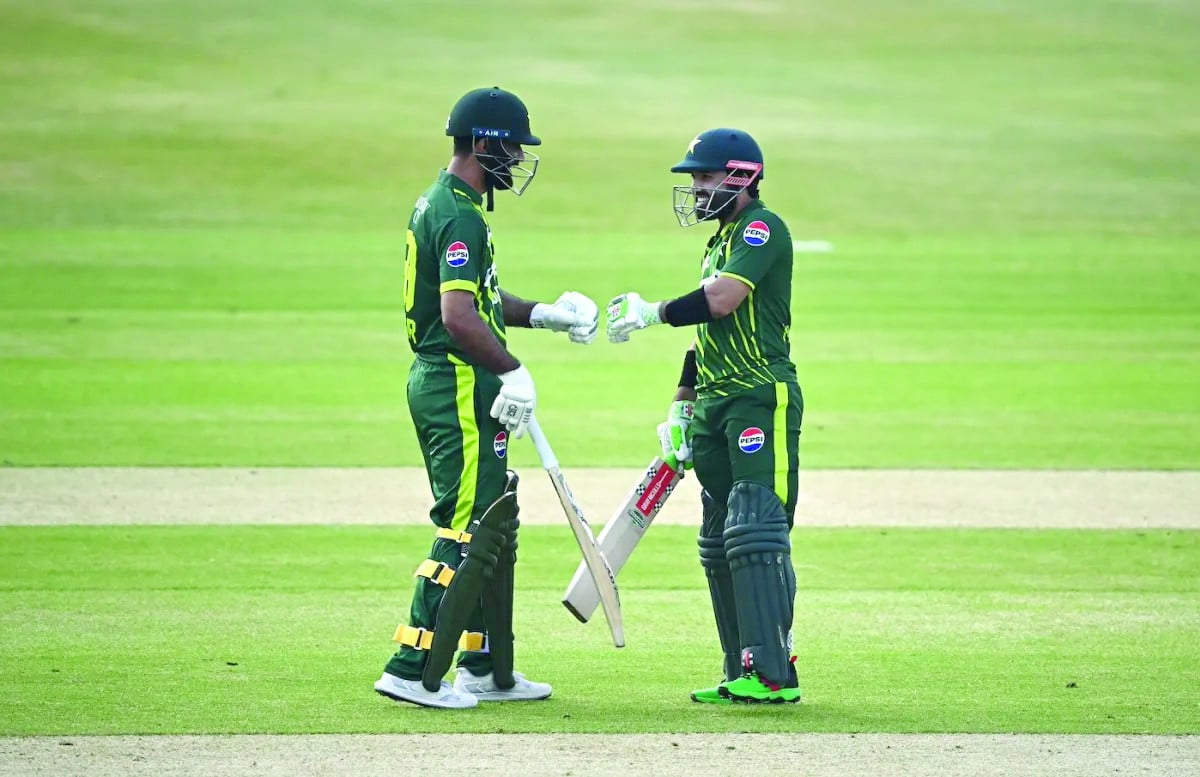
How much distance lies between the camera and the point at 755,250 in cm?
633

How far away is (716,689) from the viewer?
6.25m

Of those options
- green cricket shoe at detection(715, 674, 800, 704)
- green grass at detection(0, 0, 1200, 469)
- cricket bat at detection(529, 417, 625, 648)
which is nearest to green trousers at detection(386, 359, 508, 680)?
cricket bat at detection(529, 417, 625, 648)

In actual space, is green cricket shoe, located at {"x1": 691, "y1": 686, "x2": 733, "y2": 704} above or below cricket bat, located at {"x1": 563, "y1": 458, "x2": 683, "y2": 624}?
below

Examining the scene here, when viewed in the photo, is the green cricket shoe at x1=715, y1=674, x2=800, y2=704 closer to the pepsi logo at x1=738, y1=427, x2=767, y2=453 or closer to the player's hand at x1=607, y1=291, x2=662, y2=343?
the pepsi logo at x1=738, y1=427, x2=767, y2=453

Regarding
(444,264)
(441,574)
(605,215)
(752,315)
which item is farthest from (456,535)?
(605,215)

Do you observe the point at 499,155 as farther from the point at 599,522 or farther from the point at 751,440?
the point at 599,522

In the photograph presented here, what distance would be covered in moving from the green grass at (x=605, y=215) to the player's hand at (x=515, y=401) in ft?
19.6

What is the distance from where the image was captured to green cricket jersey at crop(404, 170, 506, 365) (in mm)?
6086

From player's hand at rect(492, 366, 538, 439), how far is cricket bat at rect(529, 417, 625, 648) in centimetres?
18

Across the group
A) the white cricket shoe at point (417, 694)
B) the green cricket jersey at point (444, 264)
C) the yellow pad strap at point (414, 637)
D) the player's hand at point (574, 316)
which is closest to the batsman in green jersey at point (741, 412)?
the player's hand at point (574, 316)

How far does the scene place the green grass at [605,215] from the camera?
47.0 feet

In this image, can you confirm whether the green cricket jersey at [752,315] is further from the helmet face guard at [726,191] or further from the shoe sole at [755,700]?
the shoe sole at [755,700]

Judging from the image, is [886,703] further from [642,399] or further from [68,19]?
[68,19]

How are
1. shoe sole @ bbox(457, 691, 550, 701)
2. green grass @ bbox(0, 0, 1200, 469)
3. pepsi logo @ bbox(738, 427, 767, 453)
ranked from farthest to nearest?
green grass @ bbox(0, 0, 1200, 469), pepsi logo @ bbox(738, 427, 767, 453), shoe sole @ bbox(457, 691, 550, 701)
